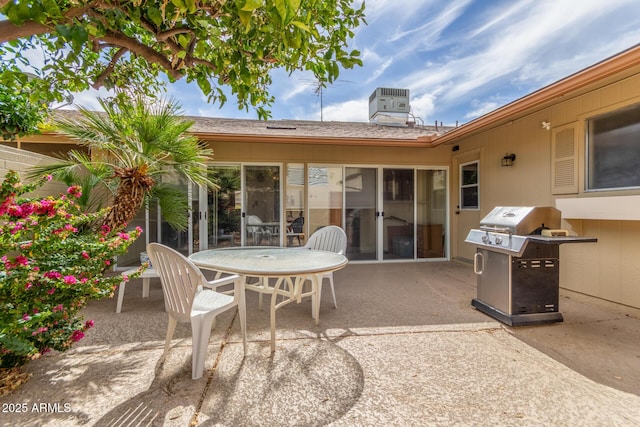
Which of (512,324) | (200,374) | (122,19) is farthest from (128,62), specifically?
(512,324)

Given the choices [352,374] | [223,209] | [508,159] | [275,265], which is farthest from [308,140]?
[352,374]

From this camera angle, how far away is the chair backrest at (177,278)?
1937mm

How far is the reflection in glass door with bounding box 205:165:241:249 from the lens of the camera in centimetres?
594

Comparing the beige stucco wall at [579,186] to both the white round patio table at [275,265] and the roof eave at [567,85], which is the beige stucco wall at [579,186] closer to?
the roof eave at [567,85]

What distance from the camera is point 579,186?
3.92m

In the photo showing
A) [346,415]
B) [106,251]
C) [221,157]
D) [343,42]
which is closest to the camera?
[346,415]

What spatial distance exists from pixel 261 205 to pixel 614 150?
18.3ft

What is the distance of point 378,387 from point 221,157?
517cm

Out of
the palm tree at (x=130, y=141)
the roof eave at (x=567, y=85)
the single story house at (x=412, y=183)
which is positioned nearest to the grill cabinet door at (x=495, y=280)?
the single story house at (x=412, y=183)

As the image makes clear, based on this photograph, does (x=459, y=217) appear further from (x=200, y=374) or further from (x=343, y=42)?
(x=200, y=374)

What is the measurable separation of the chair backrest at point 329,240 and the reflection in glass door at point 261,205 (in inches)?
91.9

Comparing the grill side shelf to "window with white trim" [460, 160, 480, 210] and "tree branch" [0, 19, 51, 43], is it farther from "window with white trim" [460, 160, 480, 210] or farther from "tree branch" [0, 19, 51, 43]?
"tree branch" [0, 19, 51, 43]

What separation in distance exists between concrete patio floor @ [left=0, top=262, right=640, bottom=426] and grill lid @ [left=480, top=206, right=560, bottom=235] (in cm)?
100

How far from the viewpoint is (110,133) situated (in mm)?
3443
